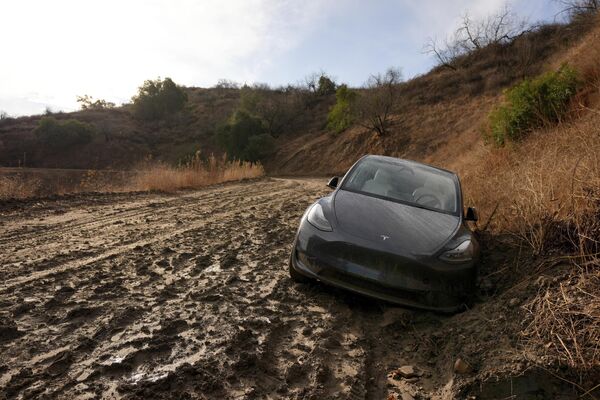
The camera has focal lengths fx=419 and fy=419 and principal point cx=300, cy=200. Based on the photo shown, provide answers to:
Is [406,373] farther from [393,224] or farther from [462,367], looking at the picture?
[393,224]

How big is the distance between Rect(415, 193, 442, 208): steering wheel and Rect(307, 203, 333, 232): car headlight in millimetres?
1254

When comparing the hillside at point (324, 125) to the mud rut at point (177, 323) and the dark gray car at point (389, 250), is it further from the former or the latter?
the mud rut at point (177, 323)

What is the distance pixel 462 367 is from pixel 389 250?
1.15 meters

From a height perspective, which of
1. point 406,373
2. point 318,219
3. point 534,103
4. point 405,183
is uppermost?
point 534,103

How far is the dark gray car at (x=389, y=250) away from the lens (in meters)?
3.51

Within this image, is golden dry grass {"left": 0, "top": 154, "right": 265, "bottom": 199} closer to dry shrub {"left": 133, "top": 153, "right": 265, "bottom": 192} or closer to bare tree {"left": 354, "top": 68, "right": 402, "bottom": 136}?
dry shrub {"left": 133, "top": 153, "right": 265, "bottom": 192}

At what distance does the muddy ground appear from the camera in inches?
92.8

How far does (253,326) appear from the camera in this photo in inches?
122

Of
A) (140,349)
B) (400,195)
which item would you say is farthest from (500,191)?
(140,349)

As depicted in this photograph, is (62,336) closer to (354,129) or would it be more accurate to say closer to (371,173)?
(371,173)

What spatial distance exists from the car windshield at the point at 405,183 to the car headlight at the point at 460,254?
858 mm

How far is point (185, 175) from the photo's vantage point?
12383mm

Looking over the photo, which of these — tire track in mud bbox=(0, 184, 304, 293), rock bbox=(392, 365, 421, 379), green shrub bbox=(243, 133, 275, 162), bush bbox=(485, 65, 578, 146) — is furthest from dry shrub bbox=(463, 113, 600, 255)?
green shrub bbox=(243, 133, 275, 162)

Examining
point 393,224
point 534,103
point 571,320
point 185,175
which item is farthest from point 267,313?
point 534,103
